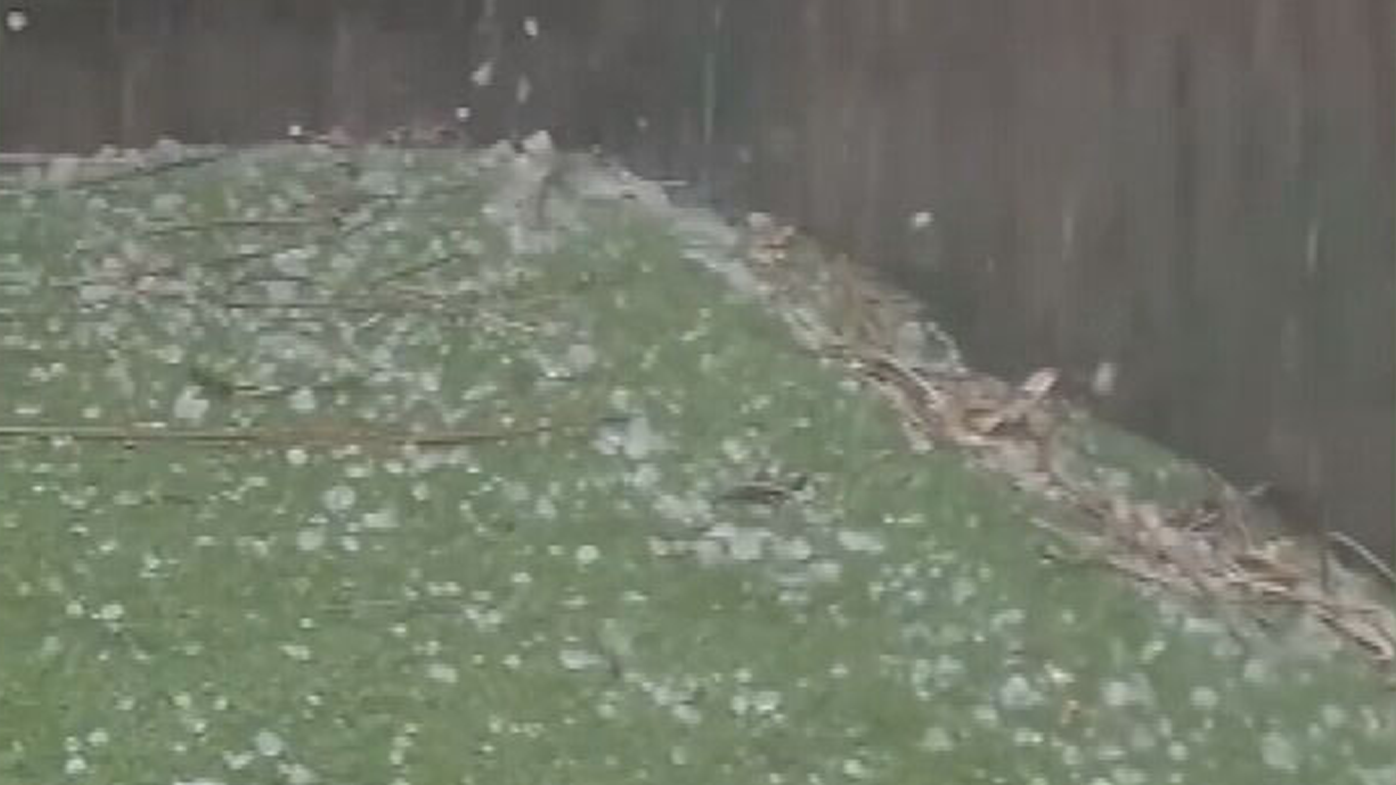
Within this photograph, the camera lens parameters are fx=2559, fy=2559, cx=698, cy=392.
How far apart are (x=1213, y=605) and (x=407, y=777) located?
2.77 ft

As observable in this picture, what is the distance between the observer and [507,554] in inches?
92.8

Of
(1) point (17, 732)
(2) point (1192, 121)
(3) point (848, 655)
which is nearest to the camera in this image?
(1) point (17, 732)

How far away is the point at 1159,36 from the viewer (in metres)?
2.67

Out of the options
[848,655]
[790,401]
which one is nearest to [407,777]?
[848,655]

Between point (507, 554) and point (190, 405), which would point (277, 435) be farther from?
point (507, 554)

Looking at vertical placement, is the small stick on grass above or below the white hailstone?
below

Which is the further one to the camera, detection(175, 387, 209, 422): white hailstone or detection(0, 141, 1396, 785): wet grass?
detection(175, 387, 209, 422): white hailstone

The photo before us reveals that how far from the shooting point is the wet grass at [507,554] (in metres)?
2.17

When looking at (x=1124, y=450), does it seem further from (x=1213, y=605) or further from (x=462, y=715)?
(x=462, y=715)

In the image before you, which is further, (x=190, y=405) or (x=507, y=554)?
(x=190, y=405)

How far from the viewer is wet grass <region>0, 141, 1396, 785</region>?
217 centimetres

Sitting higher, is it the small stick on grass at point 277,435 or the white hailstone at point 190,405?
the white hailstone at point 190,405

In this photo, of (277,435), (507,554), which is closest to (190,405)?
(277,435)

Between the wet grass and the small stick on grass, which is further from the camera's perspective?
the small stick on grass
